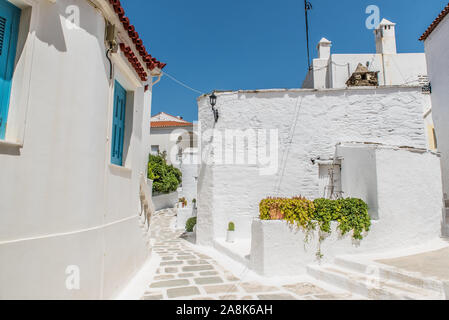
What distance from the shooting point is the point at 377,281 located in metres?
4.87

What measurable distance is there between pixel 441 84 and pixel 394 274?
12859 millimetres

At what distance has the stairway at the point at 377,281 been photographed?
4.22 meters

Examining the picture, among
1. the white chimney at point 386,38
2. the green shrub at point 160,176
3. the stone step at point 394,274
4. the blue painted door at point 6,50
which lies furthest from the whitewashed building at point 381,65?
the blue painted door at point 6,50

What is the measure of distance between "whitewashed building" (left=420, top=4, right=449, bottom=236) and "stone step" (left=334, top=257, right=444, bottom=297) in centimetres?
936

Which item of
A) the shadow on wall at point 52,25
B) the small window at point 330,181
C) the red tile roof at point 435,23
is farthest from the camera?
the red tile roof at point 435,23

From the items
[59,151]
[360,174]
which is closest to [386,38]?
[360,174]

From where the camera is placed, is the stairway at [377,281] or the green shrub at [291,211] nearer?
the stairway at [377,281]

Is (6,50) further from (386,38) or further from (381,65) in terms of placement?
(386,38)

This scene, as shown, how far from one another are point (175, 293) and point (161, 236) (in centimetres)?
749

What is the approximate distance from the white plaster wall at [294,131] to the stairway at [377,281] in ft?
11.9

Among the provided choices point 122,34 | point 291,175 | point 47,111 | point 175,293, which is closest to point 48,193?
point 47,111

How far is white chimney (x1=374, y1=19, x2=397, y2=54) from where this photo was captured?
58.5 ft

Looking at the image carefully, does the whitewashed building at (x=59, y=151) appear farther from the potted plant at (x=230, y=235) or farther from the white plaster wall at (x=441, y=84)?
the white plaster wall at (x=441, y=84)
